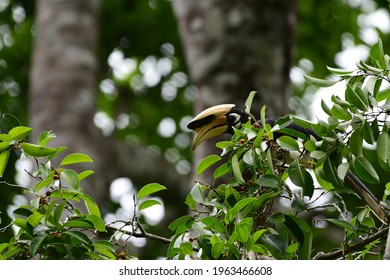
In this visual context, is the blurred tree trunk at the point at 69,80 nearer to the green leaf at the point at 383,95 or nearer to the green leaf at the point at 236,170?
the green leaf at the point at 236,170

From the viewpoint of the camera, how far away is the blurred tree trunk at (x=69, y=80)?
392cm

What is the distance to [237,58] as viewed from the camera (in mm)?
3697

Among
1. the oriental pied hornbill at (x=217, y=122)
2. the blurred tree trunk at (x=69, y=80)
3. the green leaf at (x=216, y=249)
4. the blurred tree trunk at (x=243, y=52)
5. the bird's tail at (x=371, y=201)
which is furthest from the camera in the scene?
the blurred tree trunk at (x=69, y=80)

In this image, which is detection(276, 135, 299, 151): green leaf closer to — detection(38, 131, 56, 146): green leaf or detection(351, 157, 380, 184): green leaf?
detection(351, 157, 380, 184): green leaf

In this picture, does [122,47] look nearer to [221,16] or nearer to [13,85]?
[13,85]

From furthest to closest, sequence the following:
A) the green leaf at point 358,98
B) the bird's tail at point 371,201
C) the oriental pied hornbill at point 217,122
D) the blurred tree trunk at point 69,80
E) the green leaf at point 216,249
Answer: the blurred tree trunk at point 69,80, the oriental pied hornbill at point 217,122, the bird's tail at point 371,201, the green leaf at point 358,98, the green leaf at point 216,249

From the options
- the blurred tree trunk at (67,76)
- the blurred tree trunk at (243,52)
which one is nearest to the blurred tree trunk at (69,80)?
the blurred tree trunk at (67,76)

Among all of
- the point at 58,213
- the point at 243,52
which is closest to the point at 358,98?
the point at 58,213

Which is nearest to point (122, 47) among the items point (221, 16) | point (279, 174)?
point (221, 16)

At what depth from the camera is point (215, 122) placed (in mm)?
2506

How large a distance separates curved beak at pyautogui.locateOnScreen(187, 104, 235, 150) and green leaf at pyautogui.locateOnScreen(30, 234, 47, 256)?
0.90m

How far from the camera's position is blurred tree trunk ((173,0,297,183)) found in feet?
11.8

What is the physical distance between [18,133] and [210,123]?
35.2 inches

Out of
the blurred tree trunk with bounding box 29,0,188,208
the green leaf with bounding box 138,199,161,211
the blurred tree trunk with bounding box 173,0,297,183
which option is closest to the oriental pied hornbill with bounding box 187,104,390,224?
the green leaf with bounding box 138,199,161,211
